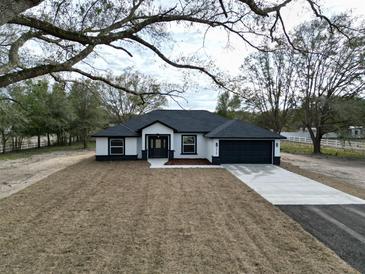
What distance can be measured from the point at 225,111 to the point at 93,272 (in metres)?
46.1

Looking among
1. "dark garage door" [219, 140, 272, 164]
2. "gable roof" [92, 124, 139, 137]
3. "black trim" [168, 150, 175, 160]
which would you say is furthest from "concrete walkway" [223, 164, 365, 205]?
"gable roof" [92, 124, 139, 137]

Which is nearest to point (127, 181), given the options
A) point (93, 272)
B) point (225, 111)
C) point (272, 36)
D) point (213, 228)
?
point (213, 228)

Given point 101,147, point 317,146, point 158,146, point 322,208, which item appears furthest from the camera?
point 317,146

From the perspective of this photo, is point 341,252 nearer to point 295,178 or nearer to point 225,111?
point 295,178

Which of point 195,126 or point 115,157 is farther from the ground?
point 195,126

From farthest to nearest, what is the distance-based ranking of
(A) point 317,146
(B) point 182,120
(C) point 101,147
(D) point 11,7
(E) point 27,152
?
(A) point 317,146 < (E) point 27,152 < (B) point 182,120 < (C) point 101,147 < (D) point 11,7

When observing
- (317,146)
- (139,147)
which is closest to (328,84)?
(317,146)

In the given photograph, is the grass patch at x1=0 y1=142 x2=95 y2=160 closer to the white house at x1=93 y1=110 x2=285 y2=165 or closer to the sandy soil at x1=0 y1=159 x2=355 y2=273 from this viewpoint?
the white house at x1=93 y1=110 x2=285 y2=165

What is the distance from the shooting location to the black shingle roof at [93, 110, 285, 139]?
18.4m

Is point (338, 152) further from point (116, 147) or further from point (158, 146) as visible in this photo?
point (116, 147)

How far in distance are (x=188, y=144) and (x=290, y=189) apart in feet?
36.4

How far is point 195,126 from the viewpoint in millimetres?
21562

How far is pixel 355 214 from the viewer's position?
7.49m

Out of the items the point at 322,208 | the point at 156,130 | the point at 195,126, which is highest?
the point at 195,126
